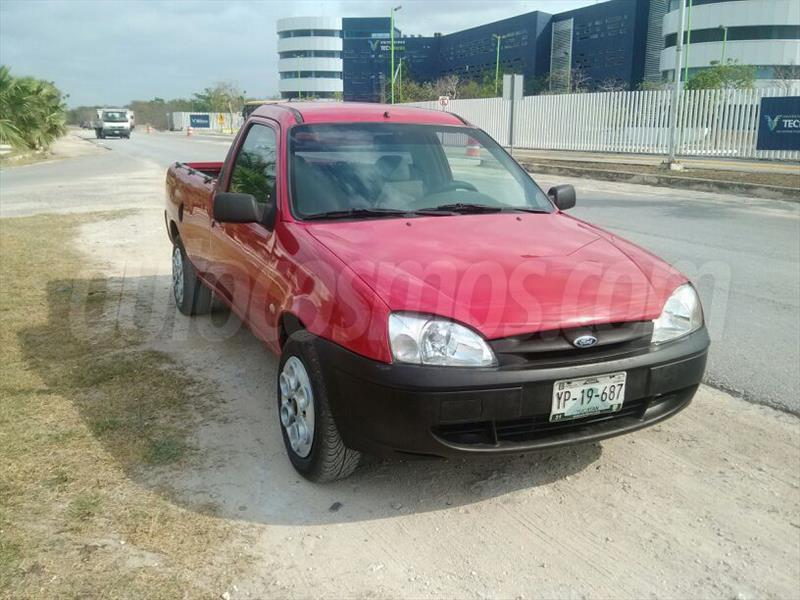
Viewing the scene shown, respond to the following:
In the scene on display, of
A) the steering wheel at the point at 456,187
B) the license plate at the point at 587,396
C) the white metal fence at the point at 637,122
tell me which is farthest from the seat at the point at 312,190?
the white metal fence at the point at 637,122

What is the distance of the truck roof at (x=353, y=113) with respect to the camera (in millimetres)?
4297

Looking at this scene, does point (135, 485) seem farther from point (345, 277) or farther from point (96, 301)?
point (96, 301)

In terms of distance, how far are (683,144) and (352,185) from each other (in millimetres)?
23084

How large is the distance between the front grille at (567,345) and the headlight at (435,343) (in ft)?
0.23

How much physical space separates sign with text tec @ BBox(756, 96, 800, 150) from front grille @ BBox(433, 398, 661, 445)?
21.2 meters

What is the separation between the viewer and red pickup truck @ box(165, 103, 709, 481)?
2.74m

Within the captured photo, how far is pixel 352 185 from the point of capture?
3.89 m

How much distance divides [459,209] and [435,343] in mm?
1426

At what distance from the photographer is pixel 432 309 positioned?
9.02 ft

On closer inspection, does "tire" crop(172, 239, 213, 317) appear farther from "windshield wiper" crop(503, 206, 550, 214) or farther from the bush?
the bush

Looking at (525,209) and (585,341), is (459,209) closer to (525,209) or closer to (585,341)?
(525,209)

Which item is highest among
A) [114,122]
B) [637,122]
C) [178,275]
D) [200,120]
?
[200,120]

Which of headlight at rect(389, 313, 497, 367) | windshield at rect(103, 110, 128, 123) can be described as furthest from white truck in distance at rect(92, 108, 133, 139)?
headlight at rect(389, 313, 497, 367)

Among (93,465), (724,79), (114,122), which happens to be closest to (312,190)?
(93,465)
